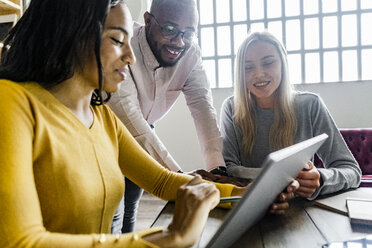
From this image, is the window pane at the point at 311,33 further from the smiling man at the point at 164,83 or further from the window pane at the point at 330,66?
the smiling man at the point at 164,83

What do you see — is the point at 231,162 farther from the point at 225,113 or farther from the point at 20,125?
the point at 20,125

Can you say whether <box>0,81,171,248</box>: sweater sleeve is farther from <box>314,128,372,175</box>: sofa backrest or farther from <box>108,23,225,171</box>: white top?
<box>314,128,372,175</box>: sofa backrest

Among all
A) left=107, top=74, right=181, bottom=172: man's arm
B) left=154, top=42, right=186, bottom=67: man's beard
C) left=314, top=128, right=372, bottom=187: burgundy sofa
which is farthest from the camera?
left=314, top=128, right=372, bottom=187: burgundy sofa

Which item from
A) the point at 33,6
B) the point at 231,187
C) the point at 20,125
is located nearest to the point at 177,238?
the point at 20,125

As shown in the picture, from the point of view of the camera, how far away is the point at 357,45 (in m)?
4.11

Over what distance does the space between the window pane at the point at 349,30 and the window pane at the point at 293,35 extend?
22.4 inches

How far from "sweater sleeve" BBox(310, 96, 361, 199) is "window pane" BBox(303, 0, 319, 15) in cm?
322

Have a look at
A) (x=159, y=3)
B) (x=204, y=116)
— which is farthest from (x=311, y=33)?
(x=159, y=3)

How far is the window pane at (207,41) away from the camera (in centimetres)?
457

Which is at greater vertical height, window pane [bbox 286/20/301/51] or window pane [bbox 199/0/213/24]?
window pane [bbox 199/0/213/24]

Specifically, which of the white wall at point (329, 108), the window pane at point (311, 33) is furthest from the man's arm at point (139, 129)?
the window pane at point (311, 33)

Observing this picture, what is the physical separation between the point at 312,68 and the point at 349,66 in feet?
1.52

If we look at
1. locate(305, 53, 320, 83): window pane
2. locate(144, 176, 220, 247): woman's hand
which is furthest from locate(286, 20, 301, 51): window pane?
locate(144, 176, 220, 247): woman's hand

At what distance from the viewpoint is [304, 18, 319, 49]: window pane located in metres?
4.21
